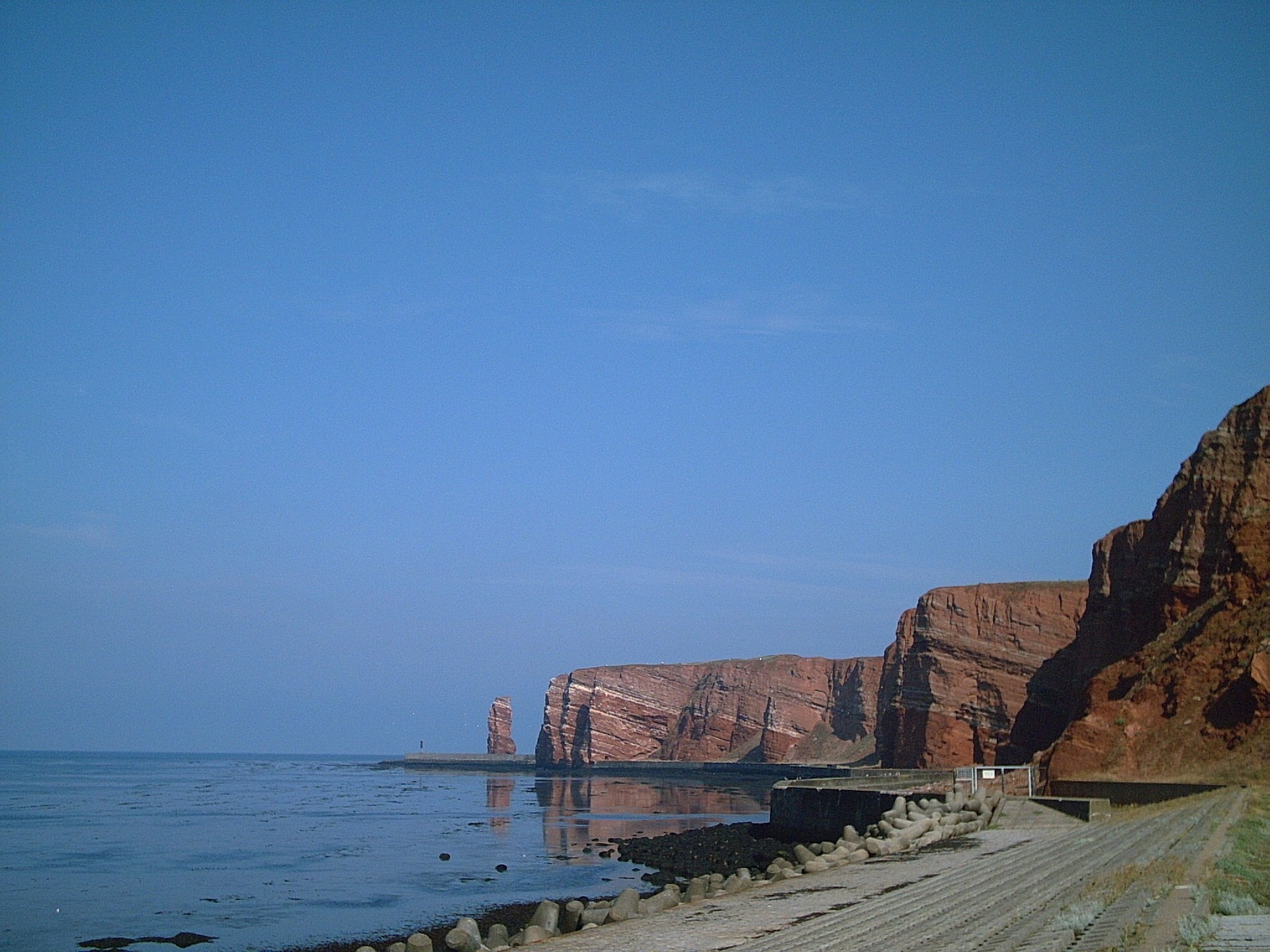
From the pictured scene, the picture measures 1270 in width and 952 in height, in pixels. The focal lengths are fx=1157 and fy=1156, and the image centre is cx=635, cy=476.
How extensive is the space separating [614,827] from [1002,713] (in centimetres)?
2297

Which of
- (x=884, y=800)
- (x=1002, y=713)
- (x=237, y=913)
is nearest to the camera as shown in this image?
(x=237, y=913)

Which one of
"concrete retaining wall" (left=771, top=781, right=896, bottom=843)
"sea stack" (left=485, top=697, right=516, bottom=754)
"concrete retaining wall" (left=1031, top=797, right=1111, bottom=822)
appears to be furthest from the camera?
"sea stack" (left=485, top=697, right=516, bottom=754)

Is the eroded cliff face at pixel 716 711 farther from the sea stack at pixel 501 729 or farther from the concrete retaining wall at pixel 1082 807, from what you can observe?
the concrete retaining wall at pixel 1082 807

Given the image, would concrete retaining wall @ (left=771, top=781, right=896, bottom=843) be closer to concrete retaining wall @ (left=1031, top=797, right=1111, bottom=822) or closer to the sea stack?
concrete retaining wall @ (left=1031, top=797, right=1111, bottom=822)

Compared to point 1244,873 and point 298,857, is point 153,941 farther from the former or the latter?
point 1244,873

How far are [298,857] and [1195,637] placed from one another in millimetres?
29194

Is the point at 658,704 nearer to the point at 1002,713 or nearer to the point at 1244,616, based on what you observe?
the point at 1002,713

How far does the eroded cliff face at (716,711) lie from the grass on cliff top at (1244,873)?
89008 mm

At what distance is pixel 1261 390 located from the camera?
38.0m

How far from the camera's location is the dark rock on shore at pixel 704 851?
31.4 meters

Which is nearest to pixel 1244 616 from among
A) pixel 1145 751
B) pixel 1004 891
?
pixel 1145 751

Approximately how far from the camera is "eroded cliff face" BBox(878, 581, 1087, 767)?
60312mm

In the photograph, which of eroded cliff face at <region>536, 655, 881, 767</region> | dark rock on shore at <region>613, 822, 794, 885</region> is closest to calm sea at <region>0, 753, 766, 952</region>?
dark rock on shore at <region>613, 822, 794, 885</region>

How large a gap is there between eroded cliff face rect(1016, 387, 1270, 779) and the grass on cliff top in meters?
11.1
